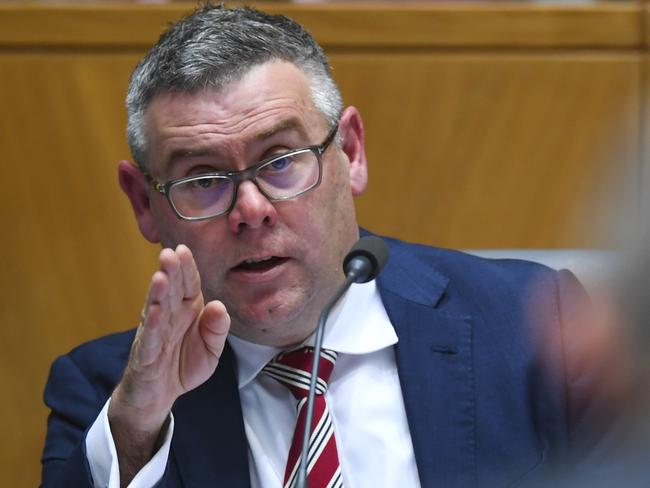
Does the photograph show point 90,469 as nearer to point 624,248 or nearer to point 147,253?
point 147,253

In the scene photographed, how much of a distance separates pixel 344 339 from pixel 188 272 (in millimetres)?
367

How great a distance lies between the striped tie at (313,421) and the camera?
1.29 meters

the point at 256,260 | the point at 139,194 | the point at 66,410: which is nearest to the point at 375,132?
the point at 139,194

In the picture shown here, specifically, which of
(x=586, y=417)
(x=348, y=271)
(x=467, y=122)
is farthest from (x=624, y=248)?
(x=467, y=122)

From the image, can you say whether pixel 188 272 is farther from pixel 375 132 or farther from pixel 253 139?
pixel 375 132

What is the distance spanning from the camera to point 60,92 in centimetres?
191

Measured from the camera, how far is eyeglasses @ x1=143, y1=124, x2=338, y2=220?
4.40 ft

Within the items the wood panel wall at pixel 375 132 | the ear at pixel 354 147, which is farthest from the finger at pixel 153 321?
the wood panel wall at pixel 375 132

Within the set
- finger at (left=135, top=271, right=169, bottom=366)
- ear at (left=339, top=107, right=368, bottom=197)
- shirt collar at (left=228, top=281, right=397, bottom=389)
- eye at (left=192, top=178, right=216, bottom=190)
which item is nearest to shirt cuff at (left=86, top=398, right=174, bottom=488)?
finger at (left=135, top=271, right=169, bottom=366)

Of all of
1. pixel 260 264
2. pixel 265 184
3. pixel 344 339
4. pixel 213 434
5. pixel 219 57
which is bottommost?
pixel 213 434

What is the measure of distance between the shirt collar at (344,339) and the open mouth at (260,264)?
0.13m

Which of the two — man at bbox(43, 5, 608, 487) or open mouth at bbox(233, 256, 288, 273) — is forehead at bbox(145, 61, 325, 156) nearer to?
man at bbox(43, 5, 608, 487)

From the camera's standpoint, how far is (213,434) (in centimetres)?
137

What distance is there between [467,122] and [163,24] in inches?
23.8
